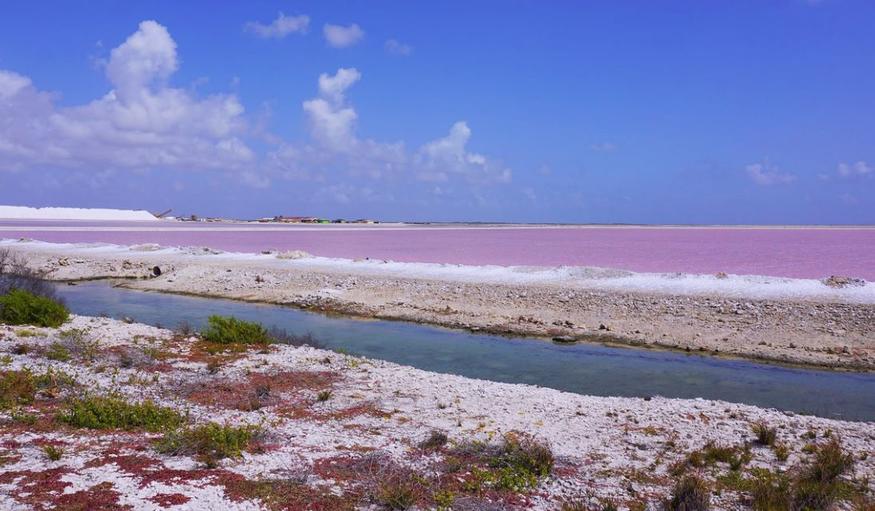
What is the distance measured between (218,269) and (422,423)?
1113 inches

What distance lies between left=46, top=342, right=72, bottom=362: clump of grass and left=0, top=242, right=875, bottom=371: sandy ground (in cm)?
1183

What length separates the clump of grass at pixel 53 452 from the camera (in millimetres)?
7605

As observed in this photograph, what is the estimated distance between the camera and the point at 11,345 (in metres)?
14.6

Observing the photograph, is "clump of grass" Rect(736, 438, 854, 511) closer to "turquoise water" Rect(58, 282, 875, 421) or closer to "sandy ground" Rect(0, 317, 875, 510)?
"sandy ground" Rect(0, 317, 875, 510)

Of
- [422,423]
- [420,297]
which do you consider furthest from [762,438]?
[420,297]

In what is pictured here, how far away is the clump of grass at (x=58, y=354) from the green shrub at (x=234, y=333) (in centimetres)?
337

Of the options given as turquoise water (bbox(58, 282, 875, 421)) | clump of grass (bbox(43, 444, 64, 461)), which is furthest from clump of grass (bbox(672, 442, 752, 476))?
clump of grass (bbox(43, 444, 64, 461))

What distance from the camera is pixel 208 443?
8.23 metres

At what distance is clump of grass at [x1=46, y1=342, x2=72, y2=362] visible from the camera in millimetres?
13477

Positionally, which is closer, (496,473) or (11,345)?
(496,473)

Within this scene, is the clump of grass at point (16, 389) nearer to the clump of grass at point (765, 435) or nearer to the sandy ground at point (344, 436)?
the sandy ground at point (344, 436)

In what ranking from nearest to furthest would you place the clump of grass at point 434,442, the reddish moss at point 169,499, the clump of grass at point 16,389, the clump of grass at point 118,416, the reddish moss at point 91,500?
the reddish moss at point 91,500 < the reddish moss at point 169,499 < the clump of grass at point 434,442 < the clump of grass at point 118,416 < the clump of grass at point 16,389

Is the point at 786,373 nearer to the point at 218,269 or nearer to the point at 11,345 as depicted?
the point at 11,345

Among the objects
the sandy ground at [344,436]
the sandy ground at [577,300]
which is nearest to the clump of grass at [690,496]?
the sandy ground at [344,436]
